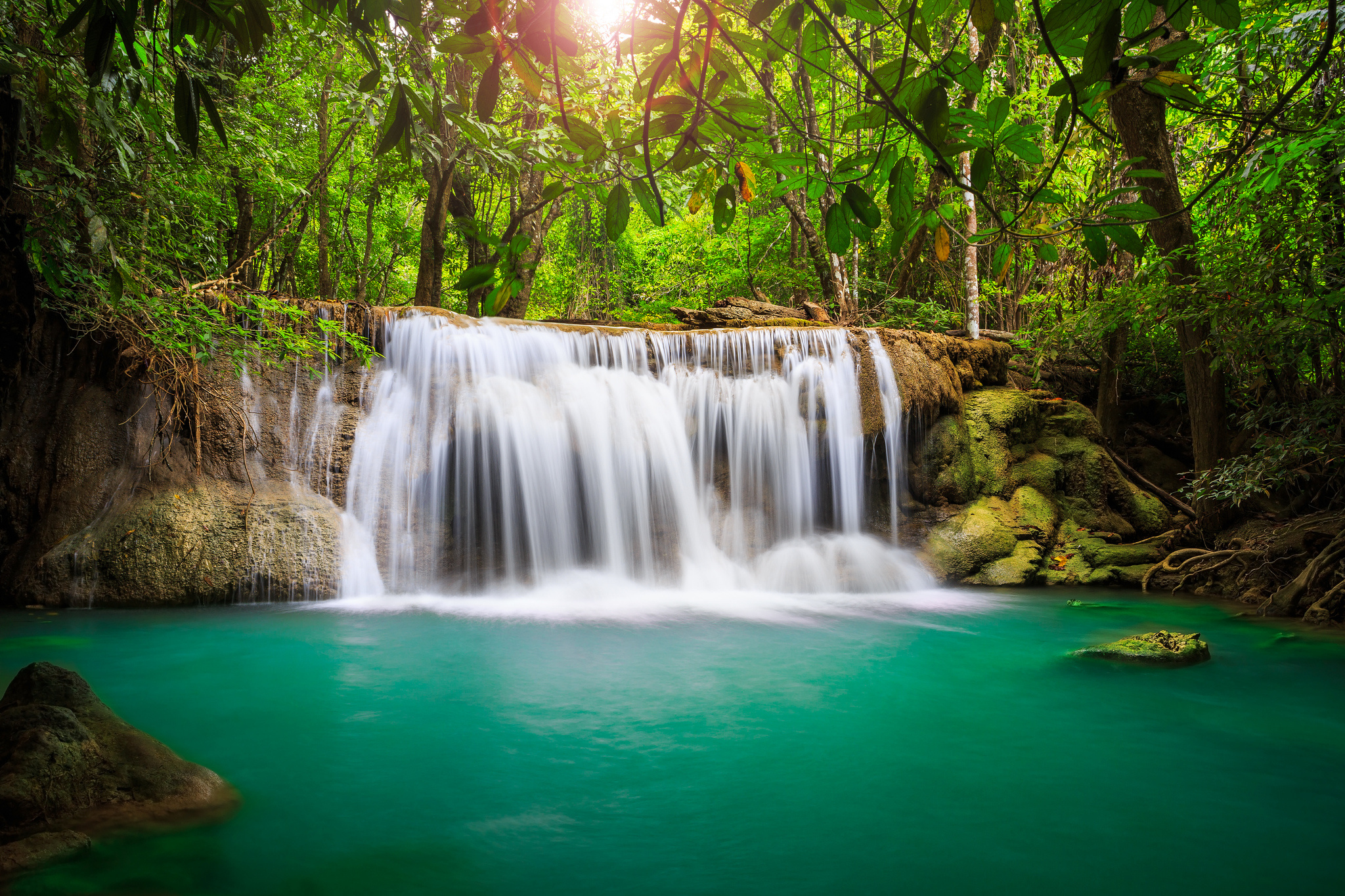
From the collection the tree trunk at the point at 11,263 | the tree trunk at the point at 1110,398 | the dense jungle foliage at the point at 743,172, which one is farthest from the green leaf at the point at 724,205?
the tree trunk at the point at 1110,398

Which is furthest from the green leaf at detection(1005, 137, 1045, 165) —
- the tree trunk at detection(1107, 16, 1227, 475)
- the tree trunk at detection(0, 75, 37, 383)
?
the tree trunk at detection(1107, 16, 1227, 475)

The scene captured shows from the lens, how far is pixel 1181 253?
26.0 feet

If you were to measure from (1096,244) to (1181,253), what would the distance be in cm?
808

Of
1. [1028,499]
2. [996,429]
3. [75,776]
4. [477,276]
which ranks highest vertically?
[996,429]

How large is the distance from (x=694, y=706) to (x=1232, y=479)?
6.48 meters

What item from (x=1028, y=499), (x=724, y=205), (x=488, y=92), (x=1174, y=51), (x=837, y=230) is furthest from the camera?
(x=1028, y=499)

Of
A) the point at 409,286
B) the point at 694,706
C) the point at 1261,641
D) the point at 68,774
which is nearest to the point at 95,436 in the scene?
the point at 68,774

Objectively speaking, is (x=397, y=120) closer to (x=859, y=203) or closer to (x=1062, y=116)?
(x=859, y=203)

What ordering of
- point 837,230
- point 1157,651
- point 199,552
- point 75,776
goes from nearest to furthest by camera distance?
point 837,230
point 75,776
point 1157,651
point 199,552

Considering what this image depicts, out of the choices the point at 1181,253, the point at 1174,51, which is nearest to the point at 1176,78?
the point at 1174,51

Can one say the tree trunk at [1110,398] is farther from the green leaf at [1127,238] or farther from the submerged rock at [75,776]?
the submerged rock at [75,776]

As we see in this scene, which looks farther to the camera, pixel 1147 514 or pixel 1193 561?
pixel 1147 514

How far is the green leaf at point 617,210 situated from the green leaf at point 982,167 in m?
0.71

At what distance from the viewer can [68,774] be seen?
2992 mm
